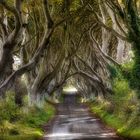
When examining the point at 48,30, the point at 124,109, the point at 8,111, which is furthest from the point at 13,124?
the point at 124,109

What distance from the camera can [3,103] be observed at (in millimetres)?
27531

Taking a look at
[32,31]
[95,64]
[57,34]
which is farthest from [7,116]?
[95,64]

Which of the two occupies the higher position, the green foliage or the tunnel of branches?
the tunnel of branches

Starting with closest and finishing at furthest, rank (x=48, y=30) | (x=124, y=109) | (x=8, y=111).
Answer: (x=48, y=30), (x=8, y=111), (x=124, y=109)

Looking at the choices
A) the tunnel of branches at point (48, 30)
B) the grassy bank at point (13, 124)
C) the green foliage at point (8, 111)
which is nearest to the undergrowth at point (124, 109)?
the tunnel of branches at point (48, 30)

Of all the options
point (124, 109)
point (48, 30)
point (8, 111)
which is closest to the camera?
point (48, 30)

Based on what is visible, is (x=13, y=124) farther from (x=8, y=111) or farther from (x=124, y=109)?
(x=124, y=109)

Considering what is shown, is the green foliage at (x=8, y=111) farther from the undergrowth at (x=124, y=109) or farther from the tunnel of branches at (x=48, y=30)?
the undergrowth at (x=124, y=109)

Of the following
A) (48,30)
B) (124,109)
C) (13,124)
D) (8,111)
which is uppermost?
(48,30)

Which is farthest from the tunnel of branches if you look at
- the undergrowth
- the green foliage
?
the undergrowth

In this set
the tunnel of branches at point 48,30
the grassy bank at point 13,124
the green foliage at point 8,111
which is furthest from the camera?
the green foliage at point 8,111

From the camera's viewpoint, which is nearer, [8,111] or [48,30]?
[48,30]

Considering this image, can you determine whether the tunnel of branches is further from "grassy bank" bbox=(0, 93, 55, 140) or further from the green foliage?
"grassy bank" bbox=(0, 93, 55, 140)

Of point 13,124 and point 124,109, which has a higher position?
point 124,109
